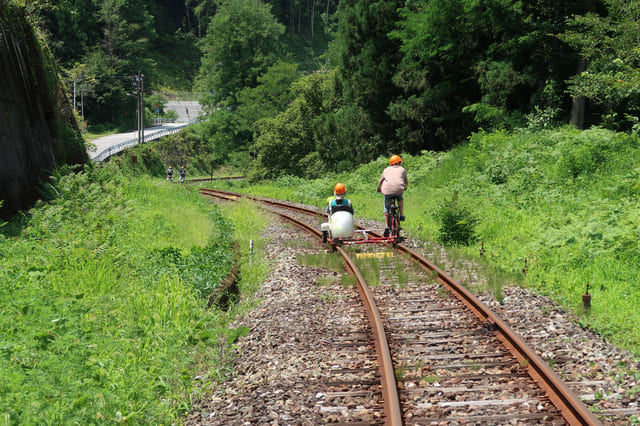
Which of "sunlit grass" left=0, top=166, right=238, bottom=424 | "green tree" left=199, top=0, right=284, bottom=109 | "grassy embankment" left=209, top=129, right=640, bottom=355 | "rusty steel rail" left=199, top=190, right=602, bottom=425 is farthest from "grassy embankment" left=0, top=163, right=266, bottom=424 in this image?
"green tree" left=199, top=0, right=284, bottom=109

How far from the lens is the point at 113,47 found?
3556 inches

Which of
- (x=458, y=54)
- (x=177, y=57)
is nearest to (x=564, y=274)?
(x=458, y=54)

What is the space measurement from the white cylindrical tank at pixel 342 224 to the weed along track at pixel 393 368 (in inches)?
89.7

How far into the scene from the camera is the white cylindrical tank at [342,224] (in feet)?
38.1

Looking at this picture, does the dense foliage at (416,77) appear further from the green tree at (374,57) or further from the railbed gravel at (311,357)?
the railbed gravel at (311,357)

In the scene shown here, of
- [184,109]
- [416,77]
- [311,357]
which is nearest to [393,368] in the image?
[311,357]

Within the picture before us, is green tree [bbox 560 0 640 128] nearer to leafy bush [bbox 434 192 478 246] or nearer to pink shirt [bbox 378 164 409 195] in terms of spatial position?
leafy bush [bbox 434 192 478 246]

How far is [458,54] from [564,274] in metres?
22.0

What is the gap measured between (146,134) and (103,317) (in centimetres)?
7436

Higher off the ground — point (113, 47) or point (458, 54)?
point (113, 47)

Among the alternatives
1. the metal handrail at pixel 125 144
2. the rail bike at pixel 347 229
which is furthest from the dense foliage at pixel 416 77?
the metal handrail at pixel 125 144

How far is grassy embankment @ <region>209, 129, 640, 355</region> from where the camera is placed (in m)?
8.34

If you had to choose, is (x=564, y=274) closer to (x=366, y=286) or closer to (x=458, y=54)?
(x=366, y=286)

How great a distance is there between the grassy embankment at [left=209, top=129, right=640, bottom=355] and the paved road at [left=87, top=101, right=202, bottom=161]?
16790mm
